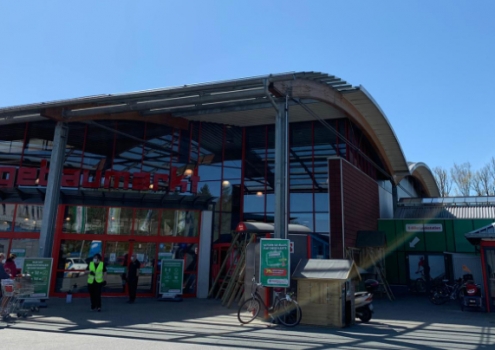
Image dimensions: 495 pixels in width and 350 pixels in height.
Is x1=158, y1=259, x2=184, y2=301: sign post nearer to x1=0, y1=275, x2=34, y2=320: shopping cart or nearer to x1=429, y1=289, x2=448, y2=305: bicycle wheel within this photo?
x1=0, y1=275, x2=34, y2=320: shopping cart

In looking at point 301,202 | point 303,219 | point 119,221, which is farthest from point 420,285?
point 119,221

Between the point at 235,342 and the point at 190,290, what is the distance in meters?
9.80

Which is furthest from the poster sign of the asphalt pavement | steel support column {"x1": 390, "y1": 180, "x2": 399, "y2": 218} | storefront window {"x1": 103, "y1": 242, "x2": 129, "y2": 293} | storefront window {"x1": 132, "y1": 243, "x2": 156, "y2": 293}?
steel support column {"x1": 390, "y1": 180, "x2": 399, "y2": 218}

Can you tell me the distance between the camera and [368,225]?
72.5 feet

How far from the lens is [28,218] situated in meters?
17.6

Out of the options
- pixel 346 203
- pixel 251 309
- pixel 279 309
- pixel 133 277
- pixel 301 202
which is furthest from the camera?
pixel 301 202

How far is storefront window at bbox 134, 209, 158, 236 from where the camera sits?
59.3ft

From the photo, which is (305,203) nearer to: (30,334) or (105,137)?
(105,137)

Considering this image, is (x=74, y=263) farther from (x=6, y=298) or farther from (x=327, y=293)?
(x=327, y=293)

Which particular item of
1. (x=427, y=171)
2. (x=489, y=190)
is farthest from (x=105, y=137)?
(x=489, y=190)

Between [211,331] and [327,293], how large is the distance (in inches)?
124

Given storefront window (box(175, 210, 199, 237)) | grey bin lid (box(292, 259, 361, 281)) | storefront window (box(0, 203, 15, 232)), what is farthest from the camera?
storefront window (box(175, 210, 199, 237))

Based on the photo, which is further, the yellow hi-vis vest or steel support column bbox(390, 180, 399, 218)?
steel support column bbox(390, 180, 399, 218)

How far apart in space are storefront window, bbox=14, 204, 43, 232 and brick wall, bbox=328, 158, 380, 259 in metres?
12.2
